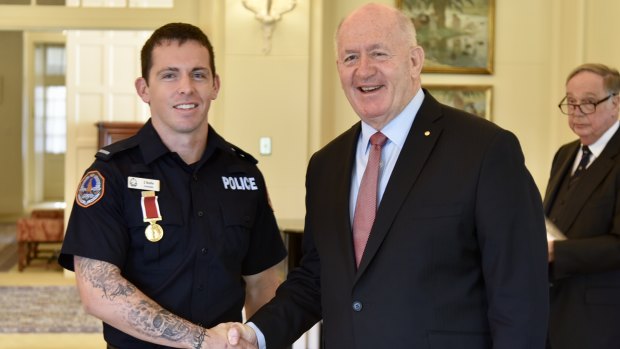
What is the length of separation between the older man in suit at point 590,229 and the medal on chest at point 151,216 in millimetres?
1713

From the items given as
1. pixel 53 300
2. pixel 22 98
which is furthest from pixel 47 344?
pixel 22 98

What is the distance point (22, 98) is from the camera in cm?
1479

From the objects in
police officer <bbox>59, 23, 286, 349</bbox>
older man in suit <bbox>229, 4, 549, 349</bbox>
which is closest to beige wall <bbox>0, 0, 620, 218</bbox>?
police officer <bbox>59, 23, 286, 349</bbox>

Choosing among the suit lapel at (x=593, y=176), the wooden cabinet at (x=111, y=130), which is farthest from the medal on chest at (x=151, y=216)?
the wooden cabinet at (x=111, y=130)

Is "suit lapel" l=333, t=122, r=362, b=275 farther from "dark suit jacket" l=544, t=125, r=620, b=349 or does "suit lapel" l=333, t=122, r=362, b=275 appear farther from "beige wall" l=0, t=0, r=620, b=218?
"beige wall" l=0, t=0, r=620, b=218

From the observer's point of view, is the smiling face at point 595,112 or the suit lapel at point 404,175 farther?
the smiling face at point 595,112

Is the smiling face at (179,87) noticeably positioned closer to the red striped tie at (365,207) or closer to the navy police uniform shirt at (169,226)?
the navy police uniform shirt at (169,226)

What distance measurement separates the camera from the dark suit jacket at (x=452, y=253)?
76.4 inches

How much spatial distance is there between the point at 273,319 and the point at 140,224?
1.75 ft

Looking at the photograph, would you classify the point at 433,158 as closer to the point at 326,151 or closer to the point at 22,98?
the point at 326,151

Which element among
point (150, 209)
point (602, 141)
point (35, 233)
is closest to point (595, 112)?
point (602, 141)

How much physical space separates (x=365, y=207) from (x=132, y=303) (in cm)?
69

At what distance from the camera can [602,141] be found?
3.40 meters

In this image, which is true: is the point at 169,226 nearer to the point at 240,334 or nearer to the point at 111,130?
the point at 240,334
